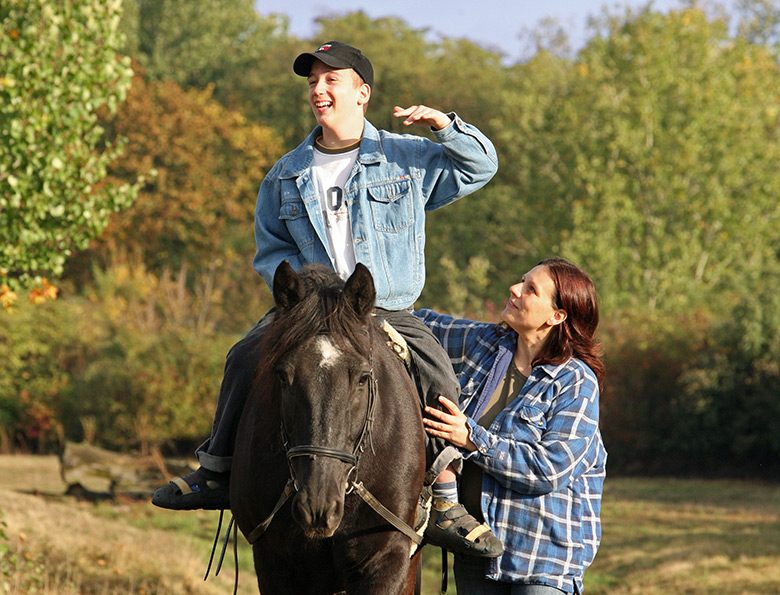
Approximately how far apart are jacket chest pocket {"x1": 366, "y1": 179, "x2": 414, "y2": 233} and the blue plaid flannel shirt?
37.8 inches

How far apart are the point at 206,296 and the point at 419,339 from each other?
3305cm

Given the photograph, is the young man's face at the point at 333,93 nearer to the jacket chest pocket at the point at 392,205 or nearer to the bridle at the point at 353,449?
the jacket chest pocket at the point at 392,205

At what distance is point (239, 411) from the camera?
19.0 feet

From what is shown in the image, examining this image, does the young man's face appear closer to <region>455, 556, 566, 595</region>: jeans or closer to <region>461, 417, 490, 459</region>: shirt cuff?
<region>461, 417, 490, 459</region>: shirt cuff

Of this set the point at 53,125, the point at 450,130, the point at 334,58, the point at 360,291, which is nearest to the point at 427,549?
the point at 53,125

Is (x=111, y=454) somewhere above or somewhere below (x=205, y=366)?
below

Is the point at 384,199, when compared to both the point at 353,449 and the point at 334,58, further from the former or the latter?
the point at 353,449

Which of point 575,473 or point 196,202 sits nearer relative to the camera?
point 575,473

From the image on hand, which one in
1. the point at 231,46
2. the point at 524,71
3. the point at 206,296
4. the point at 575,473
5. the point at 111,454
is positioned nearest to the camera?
the point at 575,473

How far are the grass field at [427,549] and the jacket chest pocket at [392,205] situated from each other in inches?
202

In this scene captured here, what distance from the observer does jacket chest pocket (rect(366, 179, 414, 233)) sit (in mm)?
5805

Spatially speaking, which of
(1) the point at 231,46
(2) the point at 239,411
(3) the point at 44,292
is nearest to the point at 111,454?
(3) the point at 44,292

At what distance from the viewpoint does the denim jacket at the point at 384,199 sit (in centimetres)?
578

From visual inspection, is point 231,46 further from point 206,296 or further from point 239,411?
point 239,411
